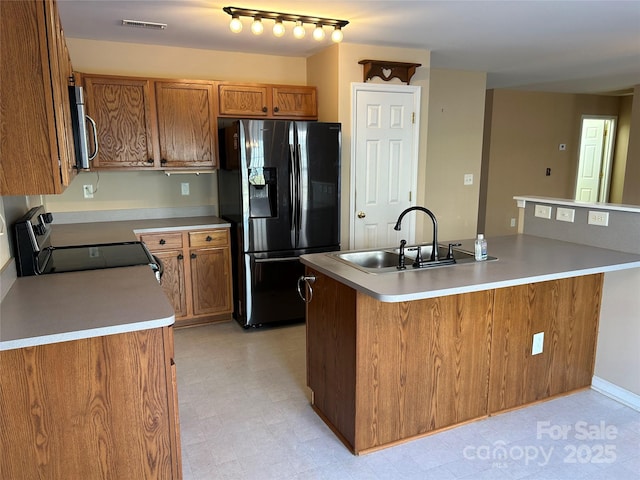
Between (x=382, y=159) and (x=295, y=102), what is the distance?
92cm

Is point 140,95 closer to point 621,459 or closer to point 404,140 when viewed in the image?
point 404,140

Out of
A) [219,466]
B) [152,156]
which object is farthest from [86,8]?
[219,466]

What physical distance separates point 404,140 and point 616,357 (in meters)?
2.31

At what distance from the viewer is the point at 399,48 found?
13.0 ft

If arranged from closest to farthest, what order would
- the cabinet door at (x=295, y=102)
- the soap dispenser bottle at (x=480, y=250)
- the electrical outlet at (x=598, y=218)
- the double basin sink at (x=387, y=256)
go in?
the soap dispenser bottle at (x=480, y=250), the double basin sink at (x=387, y=256), the electrical outlet at (x=598, y=218), the cabinet door at (x=295, y=102)

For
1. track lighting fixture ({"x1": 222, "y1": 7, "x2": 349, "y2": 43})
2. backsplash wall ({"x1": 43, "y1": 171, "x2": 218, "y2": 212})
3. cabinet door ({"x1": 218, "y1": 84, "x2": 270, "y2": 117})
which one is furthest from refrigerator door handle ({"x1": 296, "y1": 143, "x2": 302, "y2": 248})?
backsplash wall ({"x1": 43, "y1": 171, "x2": 218, "y2": 212})

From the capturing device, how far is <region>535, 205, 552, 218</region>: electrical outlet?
307cm

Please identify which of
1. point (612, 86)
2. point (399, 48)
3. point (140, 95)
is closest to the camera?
point (140, 95)

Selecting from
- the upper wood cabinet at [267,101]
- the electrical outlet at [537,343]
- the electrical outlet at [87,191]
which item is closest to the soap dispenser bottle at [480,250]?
the electrical outlet at [537,343]

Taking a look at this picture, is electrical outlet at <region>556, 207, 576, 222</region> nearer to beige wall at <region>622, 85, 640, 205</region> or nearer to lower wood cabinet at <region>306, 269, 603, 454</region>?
lower wood cabinet at <region>306, 269, 603, 454</region>

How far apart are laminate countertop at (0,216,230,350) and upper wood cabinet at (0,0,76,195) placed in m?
0.43

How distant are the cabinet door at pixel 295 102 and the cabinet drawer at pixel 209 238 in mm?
1160

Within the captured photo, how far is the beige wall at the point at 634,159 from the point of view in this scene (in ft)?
19.2

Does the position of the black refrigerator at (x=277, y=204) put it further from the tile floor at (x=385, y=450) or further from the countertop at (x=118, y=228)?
the tile floor at (x=385, y=450)
